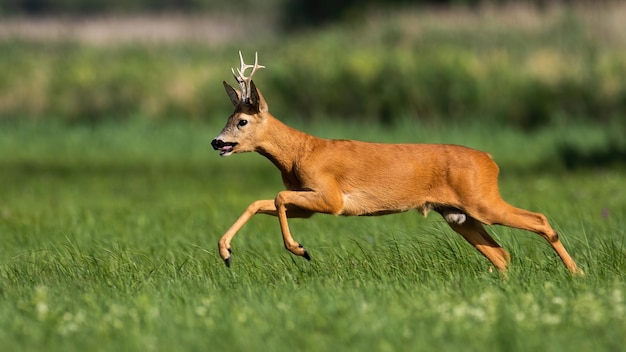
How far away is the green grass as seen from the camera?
635 centimetres

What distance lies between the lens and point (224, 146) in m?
8.84

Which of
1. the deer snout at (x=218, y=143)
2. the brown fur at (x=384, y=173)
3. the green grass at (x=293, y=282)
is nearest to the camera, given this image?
the green grass at (x=293, y=282)

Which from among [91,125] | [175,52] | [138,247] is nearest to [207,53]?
[175,52]

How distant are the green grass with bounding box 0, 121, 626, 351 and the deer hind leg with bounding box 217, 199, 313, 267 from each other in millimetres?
175

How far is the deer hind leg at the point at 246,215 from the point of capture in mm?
8422

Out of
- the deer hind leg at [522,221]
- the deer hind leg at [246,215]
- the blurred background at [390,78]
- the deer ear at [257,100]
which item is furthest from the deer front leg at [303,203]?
the blurred background at [390,78]

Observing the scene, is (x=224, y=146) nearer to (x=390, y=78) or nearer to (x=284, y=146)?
(x=284, y=146)

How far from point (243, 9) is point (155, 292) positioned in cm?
5491

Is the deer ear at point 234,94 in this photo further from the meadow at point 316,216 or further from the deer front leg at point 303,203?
the meadow at point 316,216

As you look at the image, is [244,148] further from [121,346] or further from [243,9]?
[243,9]

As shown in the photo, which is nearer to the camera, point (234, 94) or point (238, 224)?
point (238, 224)

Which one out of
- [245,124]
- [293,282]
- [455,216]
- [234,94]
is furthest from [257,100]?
[455,216]

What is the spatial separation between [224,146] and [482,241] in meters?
2.11

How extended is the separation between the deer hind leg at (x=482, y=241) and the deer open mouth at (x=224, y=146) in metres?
1.68
